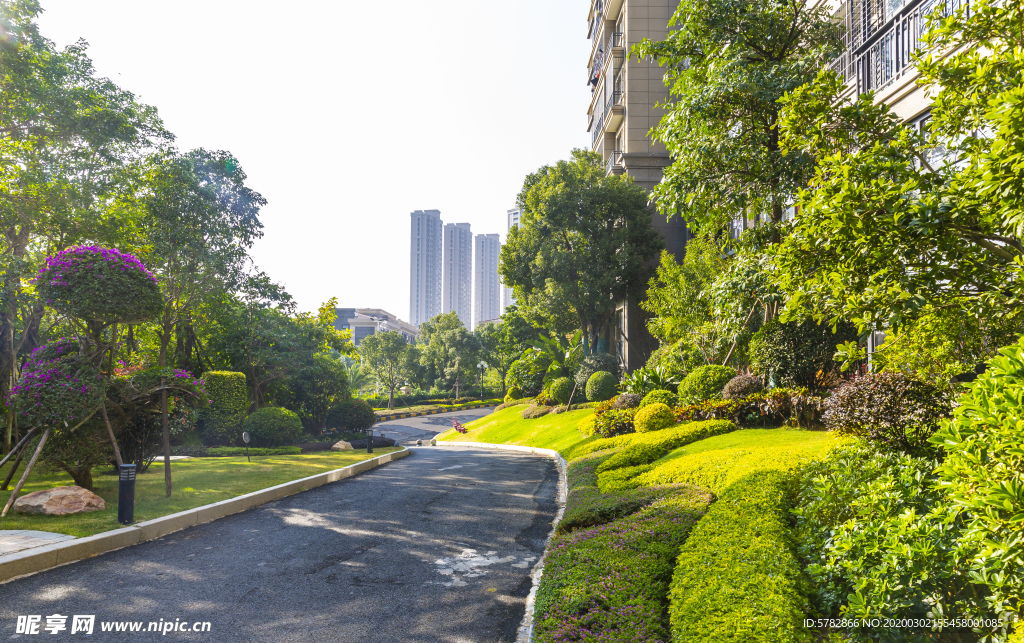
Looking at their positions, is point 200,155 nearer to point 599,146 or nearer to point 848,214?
point 848,214

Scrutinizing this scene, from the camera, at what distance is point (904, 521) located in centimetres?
384

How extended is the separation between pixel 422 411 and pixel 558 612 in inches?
1888

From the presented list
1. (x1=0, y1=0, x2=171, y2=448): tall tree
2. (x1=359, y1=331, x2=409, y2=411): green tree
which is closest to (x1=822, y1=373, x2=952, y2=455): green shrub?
(x1=0, y1=0, x2=171, y2=448): tall tree

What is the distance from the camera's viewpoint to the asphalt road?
183 inches

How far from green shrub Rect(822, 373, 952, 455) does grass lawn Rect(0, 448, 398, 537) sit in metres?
10.1

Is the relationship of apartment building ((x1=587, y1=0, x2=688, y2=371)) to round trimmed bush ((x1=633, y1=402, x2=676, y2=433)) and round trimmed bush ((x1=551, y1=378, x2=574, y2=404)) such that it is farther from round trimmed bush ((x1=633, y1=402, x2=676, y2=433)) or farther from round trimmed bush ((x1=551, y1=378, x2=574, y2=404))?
round trimmed bush ((x1=633, y1=402, x2=676, y2=433))

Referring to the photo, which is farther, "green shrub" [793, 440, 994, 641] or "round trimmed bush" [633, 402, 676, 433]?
"round trimmed bush" [633, 402, 676, 433]

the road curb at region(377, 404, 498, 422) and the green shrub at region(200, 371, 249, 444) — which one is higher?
the green shrub at region(200, 371, 249, 444)

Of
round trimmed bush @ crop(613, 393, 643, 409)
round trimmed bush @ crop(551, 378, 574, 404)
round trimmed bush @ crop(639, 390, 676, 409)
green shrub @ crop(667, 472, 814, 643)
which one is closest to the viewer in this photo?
green shrub @ crop(667, 472, 814, 643)

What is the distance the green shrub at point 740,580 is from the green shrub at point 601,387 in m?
19.7

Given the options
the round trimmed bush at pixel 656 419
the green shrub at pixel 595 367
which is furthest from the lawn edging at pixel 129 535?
the green shrub at pixel 595 367

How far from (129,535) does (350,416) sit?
66.6 ft

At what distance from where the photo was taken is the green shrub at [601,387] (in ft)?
84.0

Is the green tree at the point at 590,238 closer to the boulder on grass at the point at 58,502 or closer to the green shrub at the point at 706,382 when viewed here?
the green shrub at the point at 706,382
